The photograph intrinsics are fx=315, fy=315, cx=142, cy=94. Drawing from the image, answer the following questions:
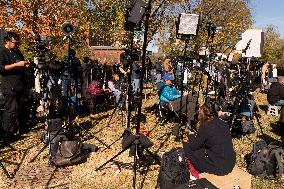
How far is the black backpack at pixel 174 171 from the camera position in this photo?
4.72 m

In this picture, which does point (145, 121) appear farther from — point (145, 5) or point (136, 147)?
point (145, 5)

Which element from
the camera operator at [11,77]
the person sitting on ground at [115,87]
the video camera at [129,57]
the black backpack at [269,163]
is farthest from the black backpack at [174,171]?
the person sitting on ground at [115,87]

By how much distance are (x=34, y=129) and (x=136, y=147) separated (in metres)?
4.25

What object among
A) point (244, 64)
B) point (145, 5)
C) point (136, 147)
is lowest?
point (136, 147)

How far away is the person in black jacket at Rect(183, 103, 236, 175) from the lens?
4.71 m

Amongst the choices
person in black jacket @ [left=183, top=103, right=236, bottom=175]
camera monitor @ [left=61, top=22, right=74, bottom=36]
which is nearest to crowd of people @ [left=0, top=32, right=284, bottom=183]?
person in black jacket @ [left=183, top=103, right=236, bottom=175]

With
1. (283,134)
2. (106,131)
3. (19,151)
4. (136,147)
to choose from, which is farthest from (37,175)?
(283,134)

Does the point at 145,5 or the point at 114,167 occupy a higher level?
the point at 145,5

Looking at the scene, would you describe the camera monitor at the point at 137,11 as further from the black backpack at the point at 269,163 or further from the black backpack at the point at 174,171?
the black backpack at the point at 269,163

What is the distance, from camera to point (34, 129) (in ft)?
28.8

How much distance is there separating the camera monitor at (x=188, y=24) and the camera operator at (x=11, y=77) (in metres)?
3.61

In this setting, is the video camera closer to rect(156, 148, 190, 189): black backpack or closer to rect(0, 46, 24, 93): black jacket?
rect(156, 148, 190, 189): black backpack

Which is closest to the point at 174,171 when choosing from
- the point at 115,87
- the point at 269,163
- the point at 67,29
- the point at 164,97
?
the point at 269,163

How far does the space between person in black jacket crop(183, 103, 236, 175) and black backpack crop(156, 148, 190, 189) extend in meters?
0.24
